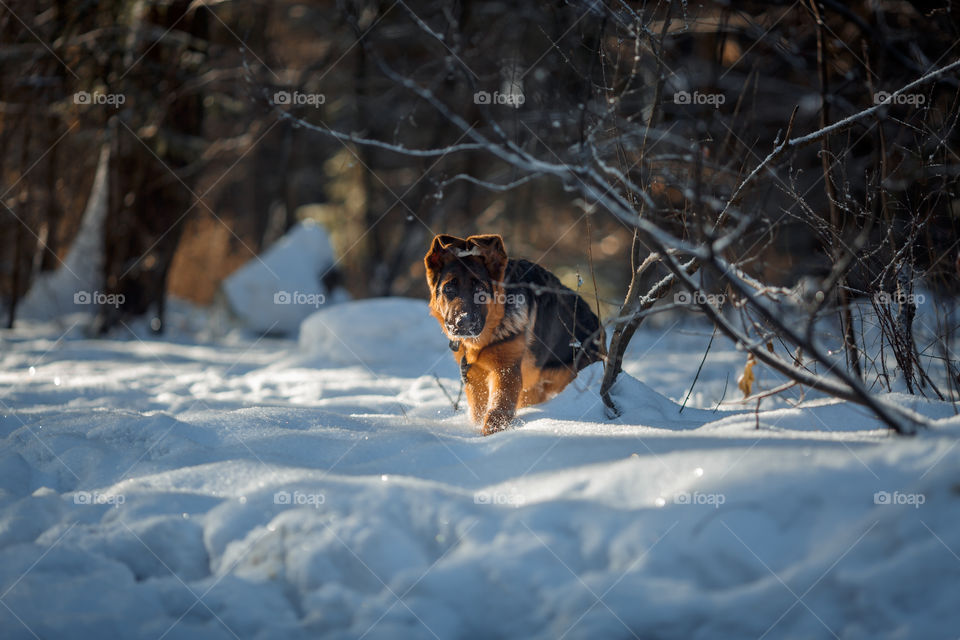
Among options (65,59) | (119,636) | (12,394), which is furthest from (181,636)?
(65,59)

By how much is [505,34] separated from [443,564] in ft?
40.4

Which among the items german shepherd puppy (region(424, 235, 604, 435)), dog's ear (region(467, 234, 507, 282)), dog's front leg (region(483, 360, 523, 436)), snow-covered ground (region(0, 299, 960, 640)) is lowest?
snow-covered ground (region(0, 299, 960, 640))

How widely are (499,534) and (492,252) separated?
2221 millimetres

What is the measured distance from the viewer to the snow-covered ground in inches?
90.1

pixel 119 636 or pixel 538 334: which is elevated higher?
pixel 538 334

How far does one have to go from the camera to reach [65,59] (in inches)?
360

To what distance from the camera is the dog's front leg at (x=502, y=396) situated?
13.8 ft

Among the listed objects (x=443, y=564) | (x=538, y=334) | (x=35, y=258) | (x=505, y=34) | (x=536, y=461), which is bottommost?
(x=443, y=564)

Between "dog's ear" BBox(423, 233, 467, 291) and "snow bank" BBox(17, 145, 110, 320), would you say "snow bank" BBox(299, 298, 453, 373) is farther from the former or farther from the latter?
"snow bank" BBox(17, 145, 110, 320)

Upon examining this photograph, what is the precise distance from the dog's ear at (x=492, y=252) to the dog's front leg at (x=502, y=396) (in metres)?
0.65

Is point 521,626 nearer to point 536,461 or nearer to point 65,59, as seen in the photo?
point 536,461

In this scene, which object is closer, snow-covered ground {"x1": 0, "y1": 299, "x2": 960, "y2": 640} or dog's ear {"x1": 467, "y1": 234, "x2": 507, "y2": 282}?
snow-covered ground {"x1": 0, "y1": 299, "x2": 960, "y2": 640}

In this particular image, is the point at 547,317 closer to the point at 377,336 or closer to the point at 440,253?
the point at 440,253

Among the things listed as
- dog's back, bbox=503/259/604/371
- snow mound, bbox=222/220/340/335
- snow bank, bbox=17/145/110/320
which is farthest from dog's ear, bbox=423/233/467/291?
snow bank, bbox=17/145/110/320
